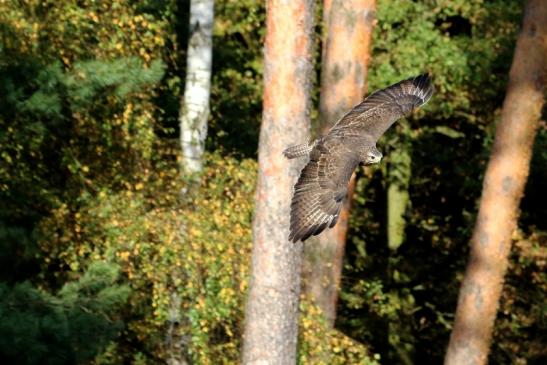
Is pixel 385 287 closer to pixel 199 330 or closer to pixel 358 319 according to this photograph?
pixel 358 319

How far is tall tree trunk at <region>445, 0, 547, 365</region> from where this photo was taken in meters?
11.7

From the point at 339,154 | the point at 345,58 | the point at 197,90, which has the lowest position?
the point at 339,154

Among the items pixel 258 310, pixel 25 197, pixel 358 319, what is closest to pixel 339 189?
pixel 258 310

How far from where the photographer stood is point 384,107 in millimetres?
9570

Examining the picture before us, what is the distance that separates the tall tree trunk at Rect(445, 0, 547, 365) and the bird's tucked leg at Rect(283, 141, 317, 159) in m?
3.69

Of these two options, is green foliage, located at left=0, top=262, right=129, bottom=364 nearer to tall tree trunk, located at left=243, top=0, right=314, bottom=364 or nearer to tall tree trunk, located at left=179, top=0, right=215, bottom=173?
tall tree trunk, located at left=243, top=0, right=314, bottom=364

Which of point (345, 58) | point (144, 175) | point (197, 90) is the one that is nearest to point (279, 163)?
point (144, 175)

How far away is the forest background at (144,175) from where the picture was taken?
10.7m

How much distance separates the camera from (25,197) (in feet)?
38.3

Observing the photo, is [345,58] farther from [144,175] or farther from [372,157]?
[372,157]

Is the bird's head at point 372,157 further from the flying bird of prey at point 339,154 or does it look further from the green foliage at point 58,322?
the green foliage at point 58,322

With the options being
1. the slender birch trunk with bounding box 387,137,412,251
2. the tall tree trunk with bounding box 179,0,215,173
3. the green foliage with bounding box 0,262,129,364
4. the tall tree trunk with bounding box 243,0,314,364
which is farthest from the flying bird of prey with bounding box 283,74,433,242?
the slender birch trunk with bounding box 387,137,412,251

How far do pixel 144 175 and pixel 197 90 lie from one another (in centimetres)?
130

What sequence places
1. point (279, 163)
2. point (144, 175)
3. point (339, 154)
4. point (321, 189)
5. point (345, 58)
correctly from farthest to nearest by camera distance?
point (345, 58)
point (144, 175)
point (279, 163)
point (339, 154)
point (321, 189)
